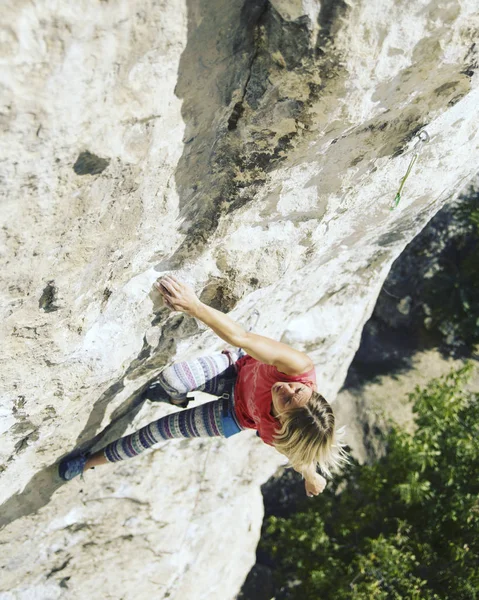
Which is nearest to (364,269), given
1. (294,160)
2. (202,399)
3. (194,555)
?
(202,399)

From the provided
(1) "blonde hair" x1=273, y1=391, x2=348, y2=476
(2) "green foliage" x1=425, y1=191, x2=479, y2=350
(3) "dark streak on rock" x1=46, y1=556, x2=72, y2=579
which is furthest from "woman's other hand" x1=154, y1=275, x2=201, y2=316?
(2) "green foliage" x1=425, y1=191, x2=479, y2=350

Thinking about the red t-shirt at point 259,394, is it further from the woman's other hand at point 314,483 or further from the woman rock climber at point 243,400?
the woman's other hand at point 314,483

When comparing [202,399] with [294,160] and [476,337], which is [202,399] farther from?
[476,337]

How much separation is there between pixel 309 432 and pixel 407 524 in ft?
12.6

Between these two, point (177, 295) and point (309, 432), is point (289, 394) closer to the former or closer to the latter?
point (309, 432)

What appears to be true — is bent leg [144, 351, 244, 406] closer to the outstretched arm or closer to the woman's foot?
the woman's foot

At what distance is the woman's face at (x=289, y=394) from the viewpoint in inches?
82.9

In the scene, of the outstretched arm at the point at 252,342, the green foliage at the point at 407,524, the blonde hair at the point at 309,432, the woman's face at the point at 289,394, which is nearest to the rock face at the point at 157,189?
the outstretched arm at the point at 252,342

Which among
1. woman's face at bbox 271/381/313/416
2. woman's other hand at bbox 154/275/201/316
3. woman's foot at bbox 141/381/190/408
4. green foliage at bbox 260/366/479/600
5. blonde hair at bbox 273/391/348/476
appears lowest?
green foliage at bbox 260/366/479/600

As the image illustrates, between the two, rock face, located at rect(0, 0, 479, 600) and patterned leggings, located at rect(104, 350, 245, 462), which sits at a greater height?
rock face, located at rect(0, 0, 479, 600)

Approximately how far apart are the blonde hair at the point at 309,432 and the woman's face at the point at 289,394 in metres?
0.02

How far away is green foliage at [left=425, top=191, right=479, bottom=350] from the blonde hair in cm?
619

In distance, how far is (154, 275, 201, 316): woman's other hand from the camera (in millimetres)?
2189

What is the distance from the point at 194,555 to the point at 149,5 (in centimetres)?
407
